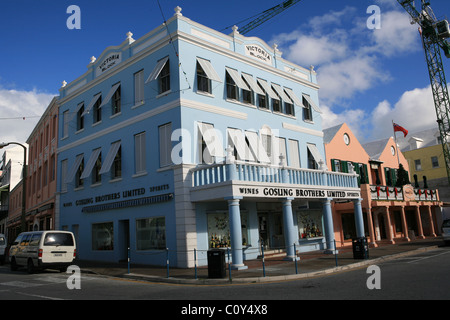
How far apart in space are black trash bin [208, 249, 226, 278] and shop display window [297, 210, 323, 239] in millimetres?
10329

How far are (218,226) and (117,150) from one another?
7082 millimetres

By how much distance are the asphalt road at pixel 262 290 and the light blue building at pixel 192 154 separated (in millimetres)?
3609

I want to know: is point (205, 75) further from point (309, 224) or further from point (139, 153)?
point (309, 224)

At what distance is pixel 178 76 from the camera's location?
17547 mm

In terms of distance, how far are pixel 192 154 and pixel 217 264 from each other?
20.2 feet

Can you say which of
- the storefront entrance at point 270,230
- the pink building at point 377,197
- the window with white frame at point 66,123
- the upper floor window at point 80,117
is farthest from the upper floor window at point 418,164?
the window with white frame at point 66,123

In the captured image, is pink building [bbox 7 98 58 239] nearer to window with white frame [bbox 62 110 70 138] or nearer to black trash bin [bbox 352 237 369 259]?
window with white frame [bbox 62 110 70 138]

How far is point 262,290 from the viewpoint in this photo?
10.1m

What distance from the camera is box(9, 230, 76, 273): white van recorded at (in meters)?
16.0

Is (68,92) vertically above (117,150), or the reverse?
(68,92)

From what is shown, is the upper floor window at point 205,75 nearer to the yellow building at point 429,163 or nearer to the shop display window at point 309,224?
the shop display window at point 309,224

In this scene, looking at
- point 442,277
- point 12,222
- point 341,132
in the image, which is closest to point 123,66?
point 341,132

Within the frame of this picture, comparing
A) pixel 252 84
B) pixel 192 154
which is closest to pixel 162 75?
pixel 192 154
